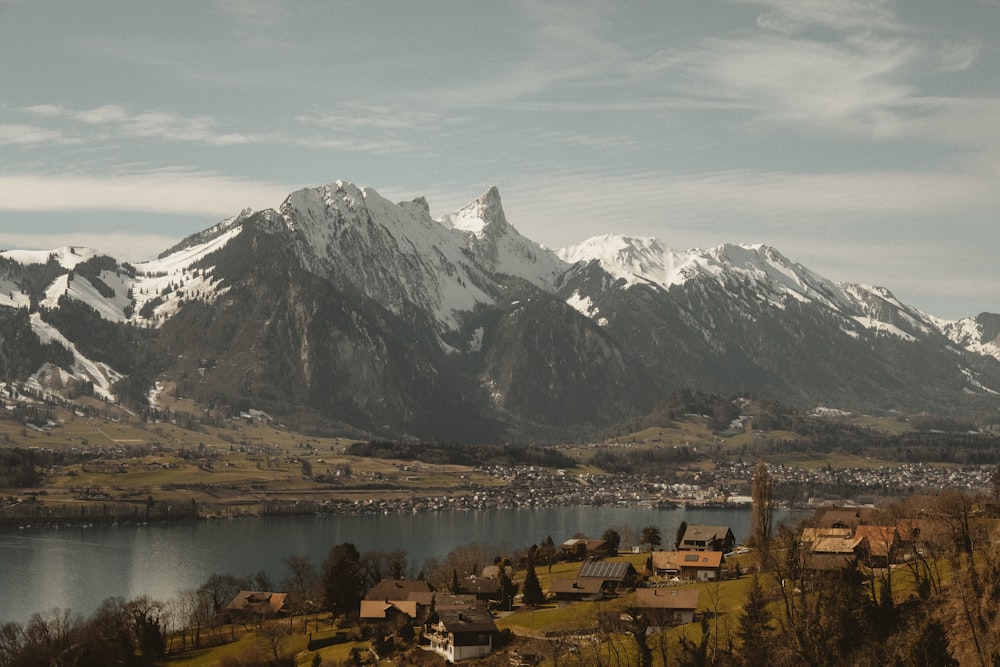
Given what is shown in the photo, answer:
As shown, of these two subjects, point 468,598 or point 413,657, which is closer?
point 413,657

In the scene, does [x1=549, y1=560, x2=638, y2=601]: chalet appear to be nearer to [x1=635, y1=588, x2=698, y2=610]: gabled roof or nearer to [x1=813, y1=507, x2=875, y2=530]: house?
[x1=635, y1=588, x2=698, y2=610]: gabled roof

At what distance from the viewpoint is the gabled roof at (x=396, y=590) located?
106m

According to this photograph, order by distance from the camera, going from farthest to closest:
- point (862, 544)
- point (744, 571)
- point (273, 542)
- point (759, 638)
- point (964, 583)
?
1. point (273, 542)
2. point (744, 571)
3. point (862, 544)
4. point (759, 638)
5. point (964, 583)

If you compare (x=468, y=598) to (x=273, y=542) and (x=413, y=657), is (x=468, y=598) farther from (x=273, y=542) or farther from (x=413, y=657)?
(x=273, y=542)

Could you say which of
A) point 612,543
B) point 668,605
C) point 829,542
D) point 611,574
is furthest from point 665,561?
point 668,605

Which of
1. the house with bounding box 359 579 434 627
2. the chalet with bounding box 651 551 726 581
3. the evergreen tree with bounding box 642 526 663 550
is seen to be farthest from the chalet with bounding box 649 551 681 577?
the evergreen tree with bounding box 642 526 663 550

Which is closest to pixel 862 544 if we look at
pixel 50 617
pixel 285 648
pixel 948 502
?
pixel 948 502

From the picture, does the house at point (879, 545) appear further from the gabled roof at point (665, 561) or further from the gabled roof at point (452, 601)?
the gabled roof at point (452, 601)

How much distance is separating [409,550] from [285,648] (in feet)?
284

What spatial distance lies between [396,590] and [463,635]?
2285 centimetres

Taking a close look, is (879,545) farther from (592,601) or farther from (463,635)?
(463,635)

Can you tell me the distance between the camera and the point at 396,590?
351 ft

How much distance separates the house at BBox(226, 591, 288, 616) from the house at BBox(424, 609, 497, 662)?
28283mm

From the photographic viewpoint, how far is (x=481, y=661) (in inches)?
3255
